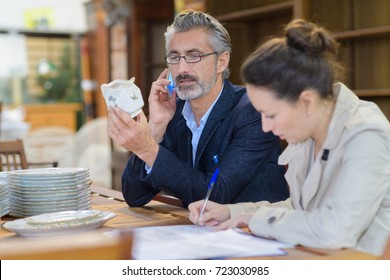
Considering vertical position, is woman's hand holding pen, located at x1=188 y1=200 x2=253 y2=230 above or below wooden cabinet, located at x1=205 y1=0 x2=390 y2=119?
below

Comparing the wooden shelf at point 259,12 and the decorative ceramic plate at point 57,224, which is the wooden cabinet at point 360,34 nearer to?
the wooden shelf at point 259,12

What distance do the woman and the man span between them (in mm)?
435

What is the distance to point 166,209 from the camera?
2088 mm

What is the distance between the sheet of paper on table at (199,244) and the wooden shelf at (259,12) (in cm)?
245

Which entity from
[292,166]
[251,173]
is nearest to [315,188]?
[292,166]

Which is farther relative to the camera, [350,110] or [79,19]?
[79,19]

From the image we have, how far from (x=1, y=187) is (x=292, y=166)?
88 centimetres

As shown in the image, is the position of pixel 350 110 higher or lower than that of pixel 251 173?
higher

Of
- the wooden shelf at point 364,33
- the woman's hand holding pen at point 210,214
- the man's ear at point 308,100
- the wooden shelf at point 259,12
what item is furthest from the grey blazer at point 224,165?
the wooden shelf at point 259,12

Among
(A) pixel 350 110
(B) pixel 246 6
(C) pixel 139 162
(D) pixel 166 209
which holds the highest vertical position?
(B) pixel 246 6

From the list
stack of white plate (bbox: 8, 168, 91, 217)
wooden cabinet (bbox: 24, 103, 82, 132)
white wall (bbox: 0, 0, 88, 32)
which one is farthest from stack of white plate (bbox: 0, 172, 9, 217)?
white wall (bbox: 0, 0, 88, 32)

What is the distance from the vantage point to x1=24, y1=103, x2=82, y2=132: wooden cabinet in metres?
10.4

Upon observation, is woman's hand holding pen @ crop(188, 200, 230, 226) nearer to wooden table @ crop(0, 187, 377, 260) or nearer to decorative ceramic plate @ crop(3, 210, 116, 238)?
wooden table @ crop(0, 187, 377, 260)
